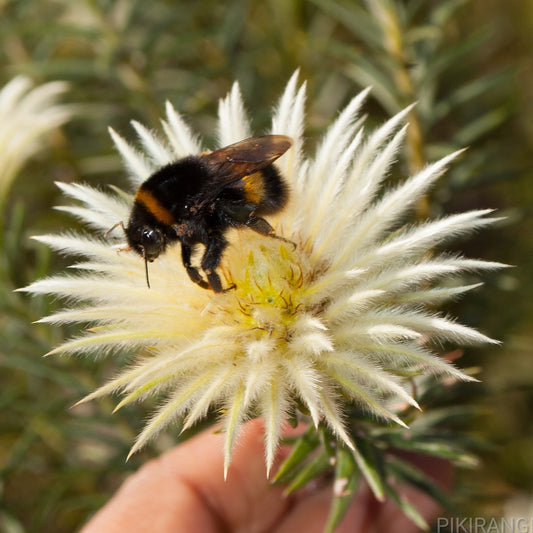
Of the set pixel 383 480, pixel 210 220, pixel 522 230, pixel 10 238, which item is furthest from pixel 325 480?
pixel 522 230

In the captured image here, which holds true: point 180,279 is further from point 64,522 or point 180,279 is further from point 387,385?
point 64,522

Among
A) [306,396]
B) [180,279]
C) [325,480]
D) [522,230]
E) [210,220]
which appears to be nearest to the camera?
[306,396]

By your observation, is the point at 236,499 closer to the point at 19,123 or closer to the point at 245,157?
the point at 245,157

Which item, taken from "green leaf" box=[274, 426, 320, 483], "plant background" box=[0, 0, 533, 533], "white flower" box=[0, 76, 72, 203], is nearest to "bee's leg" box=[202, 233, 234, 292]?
"green leaf" box=[274, 426, 320, 483]

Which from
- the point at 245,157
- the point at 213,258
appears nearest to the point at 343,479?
the point at 213,258

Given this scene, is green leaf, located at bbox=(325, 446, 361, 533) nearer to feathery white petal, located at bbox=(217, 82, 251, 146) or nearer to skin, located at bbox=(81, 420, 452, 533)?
skin, located at bbox=(81, 420, 452, 533)

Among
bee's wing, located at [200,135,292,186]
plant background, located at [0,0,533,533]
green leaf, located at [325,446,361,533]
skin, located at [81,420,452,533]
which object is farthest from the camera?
plant background, located at [0,0,533,533]

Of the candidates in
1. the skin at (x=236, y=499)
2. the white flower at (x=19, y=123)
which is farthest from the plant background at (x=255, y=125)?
the skin at (x=236, y=499)
